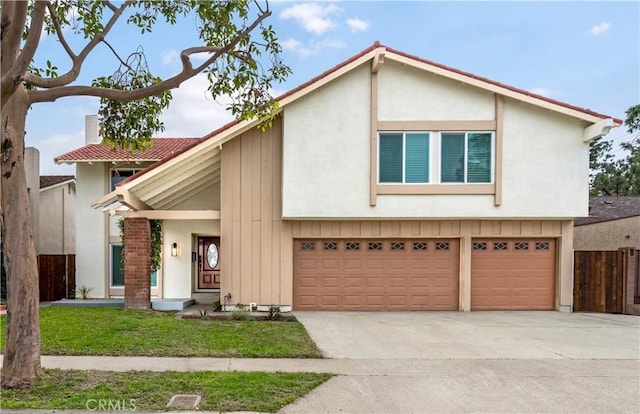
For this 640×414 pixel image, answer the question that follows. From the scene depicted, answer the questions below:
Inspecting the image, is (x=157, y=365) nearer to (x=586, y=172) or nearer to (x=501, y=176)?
(x=501, y=176)

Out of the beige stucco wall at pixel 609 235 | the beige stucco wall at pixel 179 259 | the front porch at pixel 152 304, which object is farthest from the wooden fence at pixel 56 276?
the beige stucco wall at pixel 609 235

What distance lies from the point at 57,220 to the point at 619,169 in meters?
35.9

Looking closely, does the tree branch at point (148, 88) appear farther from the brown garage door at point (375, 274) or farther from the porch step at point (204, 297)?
the porch step at point (204, 297)

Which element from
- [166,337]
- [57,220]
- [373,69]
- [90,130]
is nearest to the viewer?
[166,337]

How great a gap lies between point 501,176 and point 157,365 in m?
9.81

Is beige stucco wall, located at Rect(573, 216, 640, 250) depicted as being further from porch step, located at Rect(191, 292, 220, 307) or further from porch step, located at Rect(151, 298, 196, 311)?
porch step, located at Rect(151, 298, 196, 311)

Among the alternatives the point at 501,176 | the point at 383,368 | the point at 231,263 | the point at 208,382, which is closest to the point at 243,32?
the point at 208,382

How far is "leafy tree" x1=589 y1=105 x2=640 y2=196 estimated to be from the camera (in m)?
27.7

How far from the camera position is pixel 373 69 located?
1127 cm

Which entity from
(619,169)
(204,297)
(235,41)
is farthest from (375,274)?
(619,169)

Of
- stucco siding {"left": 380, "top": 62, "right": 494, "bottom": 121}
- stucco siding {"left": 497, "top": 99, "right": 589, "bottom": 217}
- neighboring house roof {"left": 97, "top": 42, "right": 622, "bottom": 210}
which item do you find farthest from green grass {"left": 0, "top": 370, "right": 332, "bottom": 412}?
stucco siding {"left": 497, "top": 99, "right": 589, "bottom": 217}

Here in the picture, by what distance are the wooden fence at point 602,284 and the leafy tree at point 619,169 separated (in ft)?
63.7

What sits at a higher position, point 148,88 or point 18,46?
point 18,46

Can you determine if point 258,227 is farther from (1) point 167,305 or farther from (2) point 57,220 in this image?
(2) point 57,220
